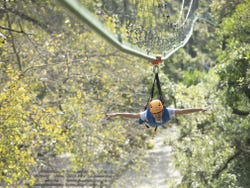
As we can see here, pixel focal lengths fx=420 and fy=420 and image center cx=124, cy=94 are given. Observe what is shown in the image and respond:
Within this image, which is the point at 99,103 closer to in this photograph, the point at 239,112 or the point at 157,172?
the point at 239,112

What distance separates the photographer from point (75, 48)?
39.5 ft

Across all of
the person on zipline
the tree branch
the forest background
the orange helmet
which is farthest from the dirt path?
the orange helmet

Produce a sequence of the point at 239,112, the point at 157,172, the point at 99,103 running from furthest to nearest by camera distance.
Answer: the point at 157,172, the point at 99,103, the point at 239,112

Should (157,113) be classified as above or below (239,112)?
above

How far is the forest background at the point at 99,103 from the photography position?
8367 millimetres

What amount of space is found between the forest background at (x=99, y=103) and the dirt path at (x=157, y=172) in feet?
2.35

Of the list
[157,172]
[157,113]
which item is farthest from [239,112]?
[157,172]

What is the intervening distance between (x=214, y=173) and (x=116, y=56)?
4.71 metres

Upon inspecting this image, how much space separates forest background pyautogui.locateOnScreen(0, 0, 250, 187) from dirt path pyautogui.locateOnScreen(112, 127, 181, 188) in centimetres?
72

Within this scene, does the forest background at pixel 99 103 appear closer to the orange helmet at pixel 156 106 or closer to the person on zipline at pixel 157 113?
the person on zipline at pixel 157 113

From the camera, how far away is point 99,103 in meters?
11.5

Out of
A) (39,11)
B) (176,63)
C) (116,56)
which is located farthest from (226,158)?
(176,63)

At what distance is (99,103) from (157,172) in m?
6.33

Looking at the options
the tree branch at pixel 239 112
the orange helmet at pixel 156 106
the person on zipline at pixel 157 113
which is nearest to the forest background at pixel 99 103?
the tree branch at pixel 239 112
